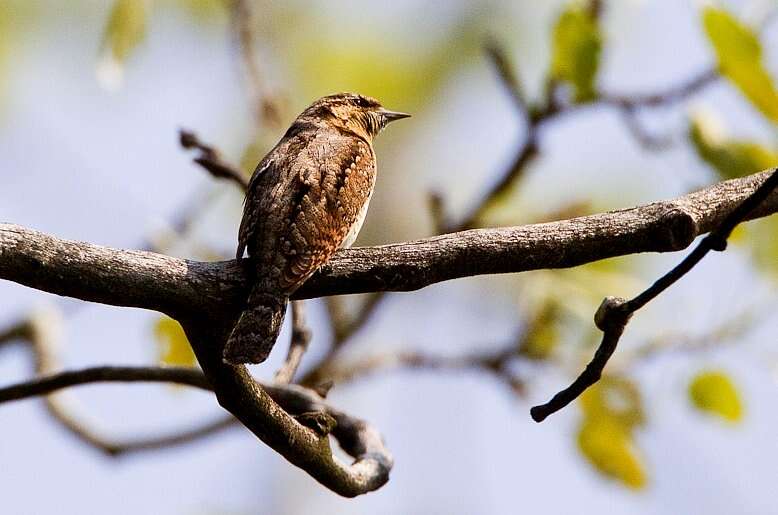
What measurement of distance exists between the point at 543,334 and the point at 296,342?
5.86 ft

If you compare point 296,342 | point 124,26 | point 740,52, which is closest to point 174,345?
point 296,342

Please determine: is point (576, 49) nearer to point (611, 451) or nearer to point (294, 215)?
point (294, 215)

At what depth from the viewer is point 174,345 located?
4.15 m

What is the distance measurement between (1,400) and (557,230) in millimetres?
1867

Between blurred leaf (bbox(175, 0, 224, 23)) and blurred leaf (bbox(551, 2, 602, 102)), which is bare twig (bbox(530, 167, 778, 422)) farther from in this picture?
blurred leaf (bbox(175, 0, 224, 23))

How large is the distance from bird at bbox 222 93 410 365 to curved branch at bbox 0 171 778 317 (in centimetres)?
11

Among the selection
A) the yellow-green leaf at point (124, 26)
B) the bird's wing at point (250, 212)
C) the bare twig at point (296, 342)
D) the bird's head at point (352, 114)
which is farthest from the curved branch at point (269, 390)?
the bird's head at point (352, 114)

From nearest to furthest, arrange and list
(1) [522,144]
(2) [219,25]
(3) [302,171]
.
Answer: (3) [302,171]
(1) [522,144]
(2) [219,25]

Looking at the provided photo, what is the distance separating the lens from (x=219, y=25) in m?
8.04

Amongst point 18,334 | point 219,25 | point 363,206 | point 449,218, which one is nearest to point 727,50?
point 363,206

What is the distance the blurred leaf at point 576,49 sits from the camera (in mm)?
3799

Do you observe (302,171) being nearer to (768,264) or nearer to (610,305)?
(610,305)

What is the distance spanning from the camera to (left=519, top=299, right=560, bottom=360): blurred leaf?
5.17 m

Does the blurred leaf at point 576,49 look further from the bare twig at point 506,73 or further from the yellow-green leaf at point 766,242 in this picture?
the yellow-green leaf at point 766,242
